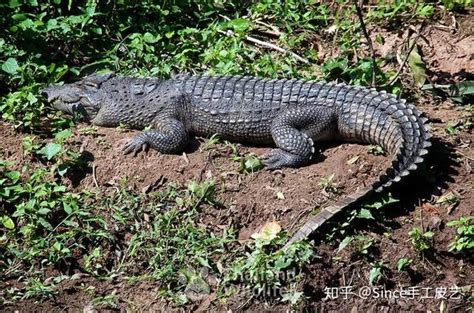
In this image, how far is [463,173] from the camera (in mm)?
6434

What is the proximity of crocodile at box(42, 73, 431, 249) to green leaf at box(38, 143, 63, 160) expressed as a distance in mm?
586

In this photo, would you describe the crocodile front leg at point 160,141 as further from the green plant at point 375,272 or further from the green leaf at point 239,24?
the green plant at point 375,272

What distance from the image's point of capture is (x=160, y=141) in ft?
22.0

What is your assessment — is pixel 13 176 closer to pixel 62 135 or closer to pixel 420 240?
pixel 62 135

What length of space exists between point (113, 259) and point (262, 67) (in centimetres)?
279

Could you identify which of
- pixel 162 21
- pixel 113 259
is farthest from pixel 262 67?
pixel 113 259

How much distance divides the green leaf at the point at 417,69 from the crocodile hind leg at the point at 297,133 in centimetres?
133

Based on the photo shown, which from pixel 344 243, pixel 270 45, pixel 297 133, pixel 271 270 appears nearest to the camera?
pixel 271 270

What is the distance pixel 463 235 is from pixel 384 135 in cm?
118

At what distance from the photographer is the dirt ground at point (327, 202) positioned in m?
5.59

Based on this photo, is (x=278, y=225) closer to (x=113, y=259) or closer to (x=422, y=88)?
(x=113, y=259)

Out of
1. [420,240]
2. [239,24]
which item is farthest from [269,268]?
[239,24]

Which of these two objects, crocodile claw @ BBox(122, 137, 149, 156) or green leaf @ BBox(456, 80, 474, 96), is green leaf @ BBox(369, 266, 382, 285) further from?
green leaf @ BBox(456, 80, 474, 96)

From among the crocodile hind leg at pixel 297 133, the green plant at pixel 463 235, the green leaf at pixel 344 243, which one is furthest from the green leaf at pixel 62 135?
the green plant at pixel 463 235
